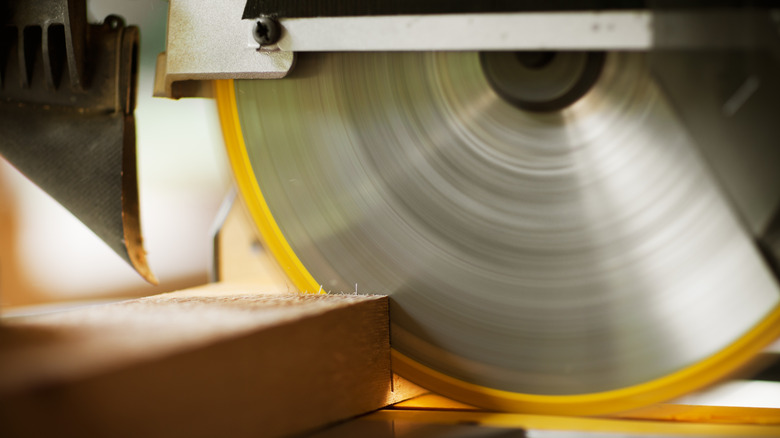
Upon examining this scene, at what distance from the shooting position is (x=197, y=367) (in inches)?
25.4

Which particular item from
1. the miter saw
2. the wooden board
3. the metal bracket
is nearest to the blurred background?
the metal bracket

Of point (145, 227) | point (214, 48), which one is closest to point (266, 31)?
point (214, 48)

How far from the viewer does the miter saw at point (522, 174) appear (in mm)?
782

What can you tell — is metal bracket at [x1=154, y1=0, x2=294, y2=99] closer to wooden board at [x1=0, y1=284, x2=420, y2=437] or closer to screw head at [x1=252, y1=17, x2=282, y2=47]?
screw head at [x1=252, y1=17, x2=282, y2=47]

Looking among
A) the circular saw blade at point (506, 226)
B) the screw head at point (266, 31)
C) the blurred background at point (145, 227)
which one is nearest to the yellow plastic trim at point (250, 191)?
the circular saw blade at point (506, 226)

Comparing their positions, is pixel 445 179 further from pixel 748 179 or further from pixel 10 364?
pixel 10 364

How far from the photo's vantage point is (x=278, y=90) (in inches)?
39.6

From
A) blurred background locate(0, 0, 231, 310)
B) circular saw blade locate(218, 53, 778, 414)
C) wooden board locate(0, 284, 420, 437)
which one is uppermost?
blurred background locate(0, 0, 231, 310)

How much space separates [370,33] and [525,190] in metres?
0.28

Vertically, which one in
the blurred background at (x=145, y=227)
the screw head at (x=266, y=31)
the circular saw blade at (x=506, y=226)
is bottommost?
the circular saw blade at (x=506, y=226)

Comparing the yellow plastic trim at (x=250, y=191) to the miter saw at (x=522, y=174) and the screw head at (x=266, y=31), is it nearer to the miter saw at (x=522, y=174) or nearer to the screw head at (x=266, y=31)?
the miter saw at (x=522, y=174)

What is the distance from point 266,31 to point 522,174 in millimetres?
393

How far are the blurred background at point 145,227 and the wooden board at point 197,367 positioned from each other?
2.21 m

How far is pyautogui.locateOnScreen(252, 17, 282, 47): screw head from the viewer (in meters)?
0.96
